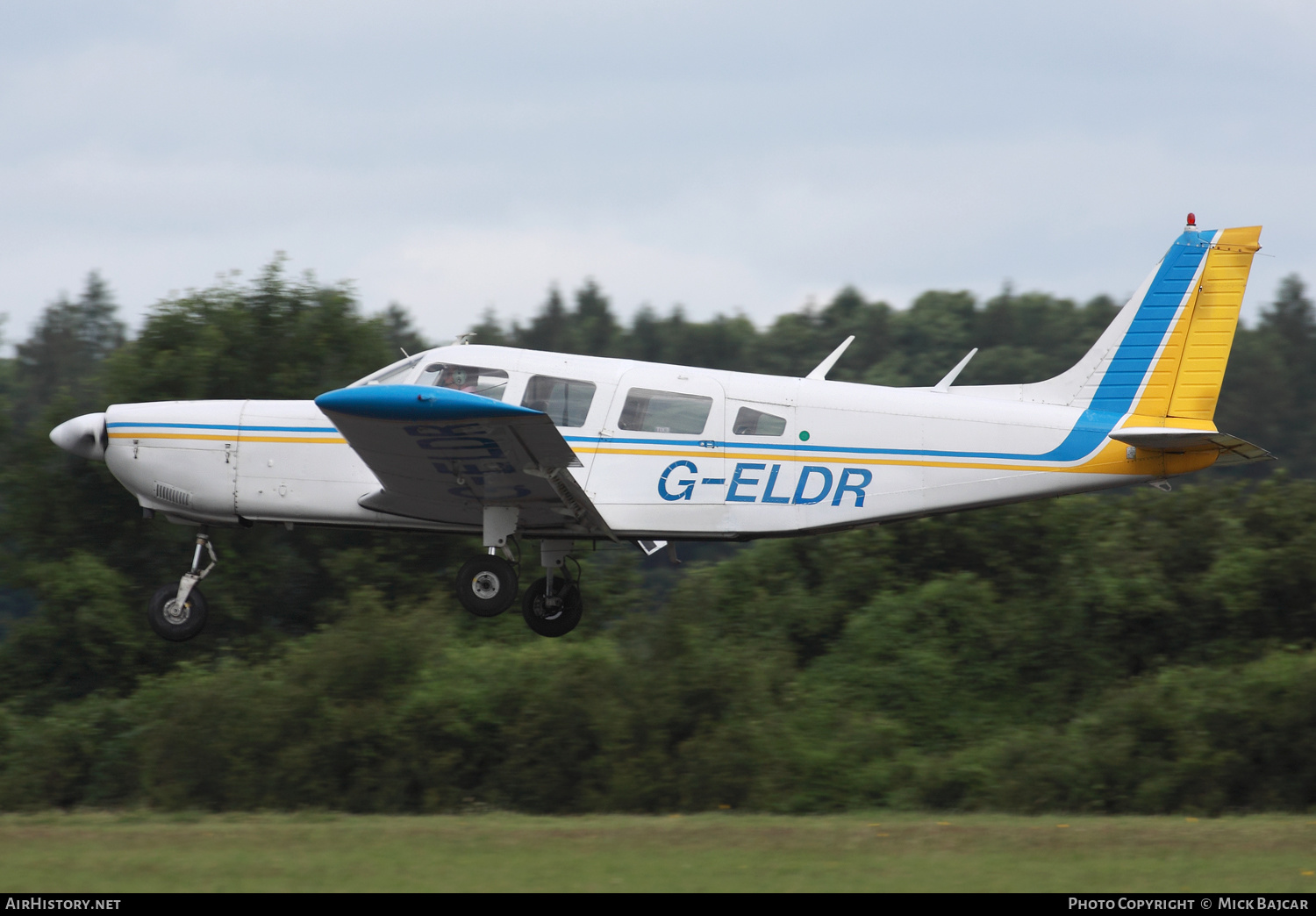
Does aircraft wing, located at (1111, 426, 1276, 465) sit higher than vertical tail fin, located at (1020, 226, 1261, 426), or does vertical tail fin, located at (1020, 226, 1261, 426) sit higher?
vertical tail fin, located at (1020, 226, 1261, 426)

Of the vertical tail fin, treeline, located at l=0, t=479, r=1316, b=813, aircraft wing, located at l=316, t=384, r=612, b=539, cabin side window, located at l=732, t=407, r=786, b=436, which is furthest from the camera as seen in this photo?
treeline, located at l=0, t=479, r=1316, b=813

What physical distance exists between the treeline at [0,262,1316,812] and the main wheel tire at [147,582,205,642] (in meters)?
6.85

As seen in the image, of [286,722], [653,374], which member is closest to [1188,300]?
[653,374]

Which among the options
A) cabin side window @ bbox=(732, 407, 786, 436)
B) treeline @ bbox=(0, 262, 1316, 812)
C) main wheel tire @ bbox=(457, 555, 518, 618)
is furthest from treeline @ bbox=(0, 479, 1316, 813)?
cabin side window @ bbox=(732, 407, 786, 436)

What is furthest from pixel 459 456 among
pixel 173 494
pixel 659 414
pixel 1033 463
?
pixel 1033 463

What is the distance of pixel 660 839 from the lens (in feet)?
33.8

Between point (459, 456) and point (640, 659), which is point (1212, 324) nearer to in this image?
point (459, 456)

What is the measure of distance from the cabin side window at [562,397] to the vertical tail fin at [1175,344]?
403cm

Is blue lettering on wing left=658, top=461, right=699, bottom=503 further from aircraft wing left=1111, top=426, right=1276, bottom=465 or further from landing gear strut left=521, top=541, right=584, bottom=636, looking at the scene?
aircraft wing left=1111, top=426, right=1276, bottom=465

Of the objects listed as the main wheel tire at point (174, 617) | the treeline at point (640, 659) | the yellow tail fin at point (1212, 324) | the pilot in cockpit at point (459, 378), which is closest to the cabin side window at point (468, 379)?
the pilot in cockpit at point (459, 378)

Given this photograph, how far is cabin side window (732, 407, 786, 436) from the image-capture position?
1212 centimetres

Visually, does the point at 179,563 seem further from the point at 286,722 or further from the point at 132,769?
the point at 286,722

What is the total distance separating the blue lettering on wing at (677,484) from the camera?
12.1m

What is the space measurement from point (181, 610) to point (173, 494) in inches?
46.8
